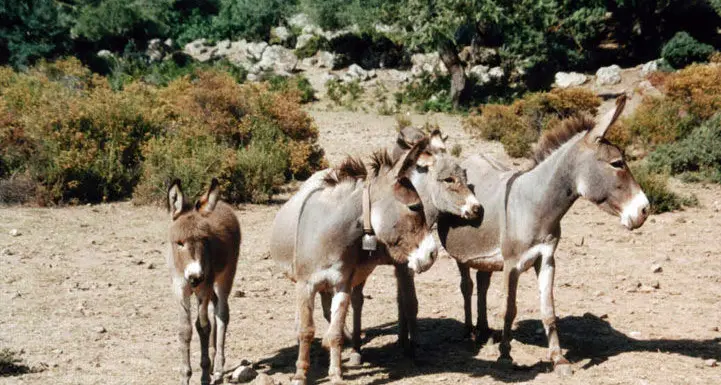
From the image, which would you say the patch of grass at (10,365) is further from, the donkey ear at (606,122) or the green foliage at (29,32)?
the green foliage at (29,32)

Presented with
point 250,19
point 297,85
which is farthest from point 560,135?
point 250,19

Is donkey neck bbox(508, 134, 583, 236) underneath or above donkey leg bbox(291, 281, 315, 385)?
above

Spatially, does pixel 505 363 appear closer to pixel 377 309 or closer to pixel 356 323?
pixel 356 323

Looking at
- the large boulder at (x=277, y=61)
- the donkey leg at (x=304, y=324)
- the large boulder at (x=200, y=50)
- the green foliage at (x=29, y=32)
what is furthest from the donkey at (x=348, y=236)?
the large boulder at (x=200, y=50)

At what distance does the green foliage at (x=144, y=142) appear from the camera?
14.1 metres

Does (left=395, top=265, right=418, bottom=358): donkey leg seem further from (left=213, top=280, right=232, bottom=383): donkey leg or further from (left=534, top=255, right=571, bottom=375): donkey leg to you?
(left=213, top=280, right=232, bottom=383): donkey leg

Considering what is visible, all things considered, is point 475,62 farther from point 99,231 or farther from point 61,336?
point 61,336

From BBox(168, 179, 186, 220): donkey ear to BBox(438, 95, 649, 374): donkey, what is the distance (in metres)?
2.32

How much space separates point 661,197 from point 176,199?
979cm

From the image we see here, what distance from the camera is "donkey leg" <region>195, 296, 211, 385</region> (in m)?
6.49

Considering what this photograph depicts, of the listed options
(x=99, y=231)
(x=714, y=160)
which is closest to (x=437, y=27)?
(x=714, y=160)

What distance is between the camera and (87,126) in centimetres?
1485

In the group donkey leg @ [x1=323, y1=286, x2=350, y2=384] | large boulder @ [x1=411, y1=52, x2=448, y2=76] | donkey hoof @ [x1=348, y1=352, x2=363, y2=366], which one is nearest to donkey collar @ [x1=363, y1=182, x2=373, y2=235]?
donkey leg @ [x1=323, y1=286, x2=350, y2=384]

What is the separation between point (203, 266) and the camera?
20.4ft
